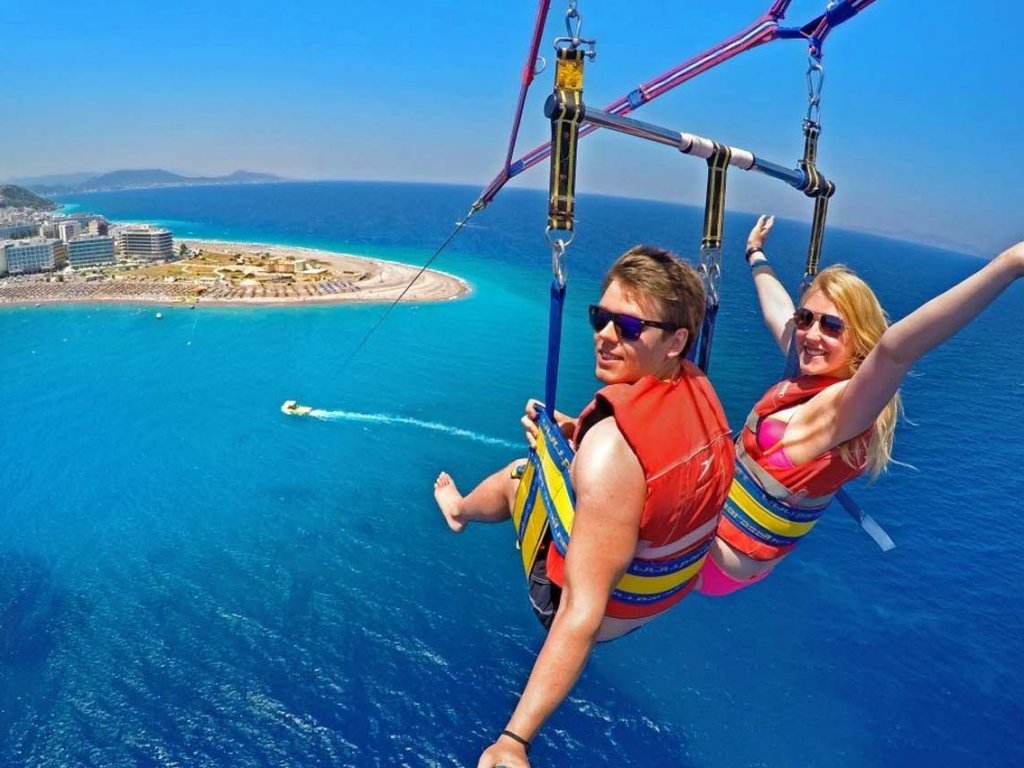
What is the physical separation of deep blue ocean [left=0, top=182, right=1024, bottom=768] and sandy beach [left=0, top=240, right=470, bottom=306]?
19519mm

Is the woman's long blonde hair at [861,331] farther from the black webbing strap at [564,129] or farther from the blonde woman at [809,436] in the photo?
the black webbing strap at [564,129]

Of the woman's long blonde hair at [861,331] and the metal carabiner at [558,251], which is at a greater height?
the metal carabiner at [558,251]

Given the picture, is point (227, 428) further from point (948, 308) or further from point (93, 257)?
point (93, 257)

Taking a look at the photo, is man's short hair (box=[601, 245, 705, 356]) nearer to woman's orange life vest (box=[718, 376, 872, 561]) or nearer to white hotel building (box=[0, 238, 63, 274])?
woman's orange life vest (box=[718, 376, 872, 561])

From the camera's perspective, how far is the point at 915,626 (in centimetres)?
1952

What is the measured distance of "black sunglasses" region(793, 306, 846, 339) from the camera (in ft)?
10.9

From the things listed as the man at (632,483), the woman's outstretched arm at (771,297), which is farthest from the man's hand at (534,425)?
the woman's outstretched arm at (771,297)

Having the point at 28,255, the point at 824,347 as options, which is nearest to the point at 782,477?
the point at 824,347

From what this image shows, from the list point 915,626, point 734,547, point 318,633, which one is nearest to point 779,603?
point 915,626

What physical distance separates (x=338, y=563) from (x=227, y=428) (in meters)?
13.3

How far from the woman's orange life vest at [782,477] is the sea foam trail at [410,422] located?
24512mm

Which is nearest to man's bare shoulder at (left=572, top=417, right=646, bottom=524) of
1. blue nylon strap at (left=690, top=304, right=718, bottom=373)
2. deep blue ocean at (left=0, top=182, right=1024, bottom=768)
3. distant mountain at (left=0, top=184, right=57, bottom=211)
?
blue nylon strap at (left=690, top=304, right=718, bottom=373)

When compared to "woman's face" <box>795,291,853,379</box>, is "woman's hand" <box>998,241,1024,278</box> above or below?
above

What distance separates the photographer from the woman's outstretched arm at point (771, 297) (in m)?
4.05
